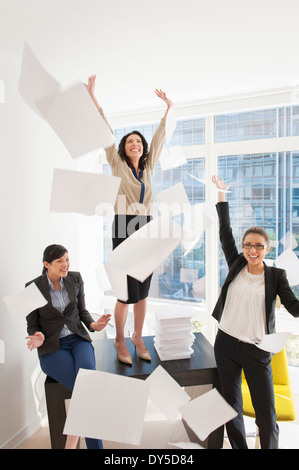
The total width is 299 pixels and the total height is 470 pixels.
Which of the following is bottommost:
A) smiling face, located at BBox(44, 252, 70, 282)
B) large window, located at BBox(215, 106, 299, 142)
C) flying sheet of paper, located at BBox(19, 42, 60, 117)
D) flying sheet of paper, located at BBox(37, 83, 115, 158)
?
smiling face, located at BBox(44, 252, 70, 282)

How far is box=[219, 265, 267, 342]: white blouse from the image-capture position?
1.56 m

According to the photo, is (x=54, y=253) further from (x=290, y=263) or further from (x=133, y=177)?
(x=290, y=263)

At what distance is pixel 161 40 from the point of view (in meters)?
1.67

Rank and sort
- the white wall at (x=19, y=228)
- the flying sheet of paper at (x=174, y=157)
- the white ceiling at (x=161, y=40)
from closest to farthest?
the flying sheet of paper at (x=174, y=157) < the white ceiling at (x=161, y=40) < the white wall at (x=19, y=228)

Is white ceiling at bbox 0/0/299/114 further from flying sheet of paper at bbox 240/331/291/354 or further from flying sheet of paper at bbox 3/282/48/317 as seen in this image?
flying sheet of paper at bbox 240/331/291/354

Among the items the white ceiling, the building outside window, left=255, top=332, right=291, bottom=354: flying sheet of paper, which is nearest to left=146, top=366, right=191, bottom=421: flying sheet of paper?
left=255, top=332, right=291, bottom=354: flying sheet of paper

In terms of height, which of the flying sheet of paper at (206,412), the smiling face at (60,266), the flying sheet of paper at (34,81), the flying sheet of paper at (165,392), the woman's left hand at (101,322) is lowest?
the flying sheet of paper at (206,412)

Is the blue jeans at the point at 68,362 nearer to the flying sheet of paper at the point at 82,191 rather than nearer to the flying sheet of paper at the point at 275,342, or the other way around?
the flying sheet of paper at the point at 275,342

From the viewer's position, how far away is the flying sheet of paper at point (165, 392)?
3.66ft

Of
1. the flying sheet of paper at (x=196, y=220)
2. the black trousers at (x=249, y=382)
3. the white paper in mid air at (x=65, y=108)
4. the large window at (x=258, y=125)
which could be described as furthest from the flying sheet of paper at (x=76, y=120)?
the large window at (x=258, y=125)

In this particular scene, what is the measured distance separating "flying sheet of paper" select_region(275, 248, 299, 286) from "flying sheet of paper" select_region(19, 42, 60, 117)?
104cm
